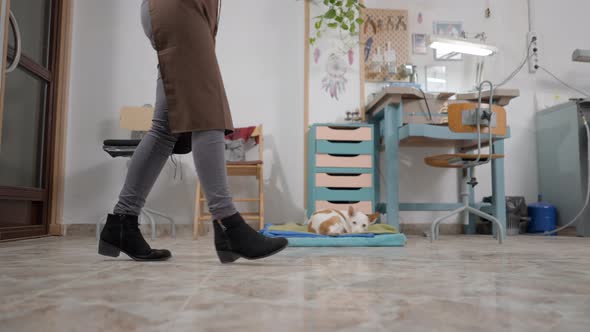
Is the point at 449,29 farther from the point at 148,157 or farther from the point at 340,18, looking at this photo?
the point at 148,157

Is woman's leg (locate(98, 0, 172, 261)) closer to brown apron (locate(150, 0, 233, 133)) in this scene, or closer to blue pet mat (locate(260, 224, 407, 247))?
brown apron (locate(150, 0, 233, 133))

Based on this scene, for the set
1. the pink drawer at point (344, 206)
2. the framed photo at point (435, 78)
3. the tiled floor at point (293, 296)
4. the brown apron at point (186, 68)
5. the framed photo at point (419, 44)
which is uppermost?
the framed photo at point (419, 44)

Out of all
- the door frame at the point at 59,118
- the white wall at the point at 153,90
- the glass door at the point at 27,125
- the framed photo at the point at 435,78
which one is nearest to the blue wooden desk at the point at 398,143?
the framed photo at the point at 435,78

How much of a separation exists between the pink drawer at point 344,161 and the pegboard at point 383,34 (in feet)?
2.96

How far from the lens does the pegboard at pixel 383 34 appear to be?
366cm

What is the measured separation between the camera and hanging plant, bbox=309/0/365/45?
3475mm

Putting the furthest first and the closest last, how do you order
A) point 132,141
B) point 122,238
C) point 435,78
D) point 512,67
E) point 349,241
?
point 512,67 → point 435,78 → point 132,141 → point 349,241 → point 122,238

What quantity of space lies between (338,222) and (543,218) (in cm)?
195

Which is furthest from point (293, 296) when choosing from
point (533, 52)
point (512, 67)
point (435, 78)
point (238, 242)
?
point (533, 52)

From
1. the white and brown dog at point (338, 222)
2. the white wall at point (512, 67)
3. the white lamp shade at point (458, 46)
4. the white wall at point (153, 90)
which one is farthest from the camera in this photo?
the white wall at point (512, 67)

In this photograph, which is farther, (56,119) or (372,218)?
(56,119)

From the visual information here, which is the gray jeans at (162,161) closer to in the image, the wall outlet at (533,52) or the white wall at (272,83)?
the white wall at (272,83)

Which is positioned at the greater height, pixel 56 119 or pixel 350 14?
pixel 350 14

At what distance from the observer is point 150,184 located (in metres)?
1.43
